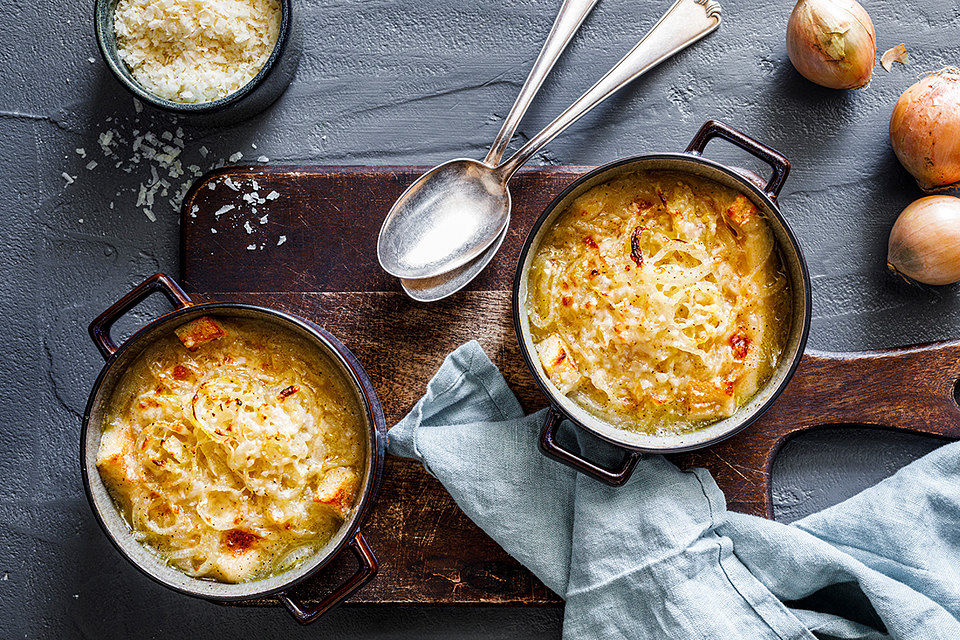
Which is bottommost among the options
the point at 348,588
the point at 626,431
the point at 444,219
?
the point at 348,588

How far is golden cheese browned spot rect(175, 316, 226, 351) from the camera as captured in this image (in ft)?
6.66

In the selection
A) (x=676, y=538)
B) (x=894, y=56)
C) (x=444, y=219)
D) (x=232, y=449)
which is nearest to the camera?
(x=232, y=449)

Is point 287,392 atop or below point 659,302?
below

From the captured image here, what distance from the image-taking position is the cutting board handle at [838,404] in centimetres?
229

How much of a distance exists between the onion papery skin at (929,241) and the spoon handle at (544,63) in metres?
1.13

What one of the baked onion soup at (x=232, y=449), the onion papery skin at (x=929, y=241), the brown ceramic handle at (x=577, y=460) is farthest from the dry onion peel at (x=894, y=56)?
the baked onion soup at (x=232, y=449)

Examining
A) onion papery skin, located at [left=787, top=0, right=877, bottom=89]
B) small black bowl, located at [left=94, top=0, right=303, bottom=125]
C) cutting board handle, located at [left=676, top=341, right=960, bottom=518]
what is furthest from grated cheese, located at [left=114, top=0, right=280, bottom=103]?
cutting board handle, located at [left=676, top=341, right=960, bottom=518]

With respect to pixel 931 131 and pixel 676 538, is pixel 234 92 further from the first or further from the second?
pixel 931 131

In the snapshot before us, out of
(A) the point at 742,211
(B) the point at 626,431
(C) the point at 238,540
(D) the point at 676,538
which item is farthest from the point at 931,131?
(C) the point at 238,540

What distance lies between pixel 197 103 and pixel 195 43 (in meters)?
0.19

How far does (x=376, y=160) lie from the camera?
8.10 ft

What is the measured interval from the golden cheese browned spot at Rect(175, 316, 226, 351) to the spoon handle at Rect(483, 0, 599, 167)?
2.93 ft

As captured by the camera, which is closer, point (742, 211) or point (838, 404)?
point (742, 211)

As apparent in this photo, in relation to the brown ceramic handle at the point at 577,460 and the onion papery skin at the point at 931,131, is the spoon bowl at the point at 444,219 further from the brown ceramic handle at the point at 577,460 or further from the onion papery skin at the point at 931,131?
the onion papery skin at the point at 931,131
